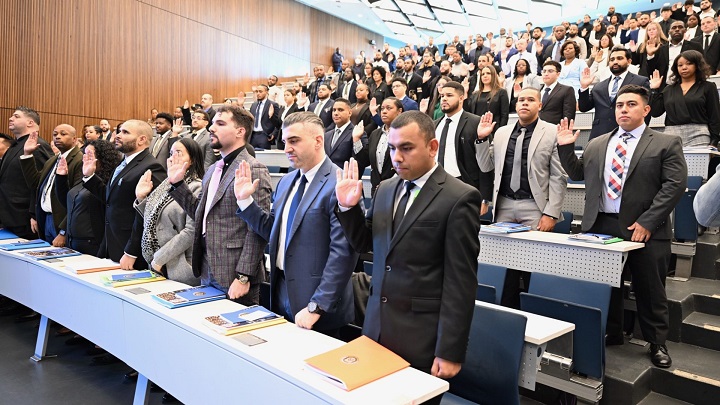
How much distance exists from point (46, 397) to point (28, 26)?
25.8ft

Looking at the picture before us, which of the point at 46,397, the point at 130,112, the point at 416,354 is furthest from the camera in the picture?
the point at 130,112

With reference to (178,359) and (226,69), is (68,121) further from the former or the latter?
(178,359)

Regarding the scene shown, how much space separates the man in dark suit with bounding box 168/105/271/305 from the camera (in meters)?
2.47

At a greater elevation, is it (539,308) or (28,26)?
(28,26)

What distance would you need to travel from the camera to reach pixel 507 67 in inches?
358

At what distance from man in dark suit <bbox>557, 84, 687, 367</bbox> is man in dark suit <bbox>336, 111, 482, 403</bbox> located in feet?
5.61

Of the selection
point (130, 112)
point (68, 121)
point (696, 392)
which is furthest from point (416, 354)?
point (130, 112)

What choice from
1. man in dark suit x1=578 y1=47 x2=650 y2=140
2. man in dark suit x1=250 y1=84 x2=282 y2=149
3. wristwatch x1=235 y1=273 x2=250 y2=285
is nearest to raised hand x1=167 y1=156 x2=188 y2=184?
wristwatch x1=235 y1=273 x2=250 y2=285

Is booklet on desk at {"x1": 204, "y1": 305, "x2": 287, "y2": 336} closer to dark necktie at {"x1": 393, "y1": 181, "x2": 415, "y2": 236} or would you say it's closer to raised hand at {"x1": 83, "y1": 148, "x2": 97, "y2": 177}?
dark necktie at {"x1": 393, "y1": 181, "x2": 415, "y2": 236}

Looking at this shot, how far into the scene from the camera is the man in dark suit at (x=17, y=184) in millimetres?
4684

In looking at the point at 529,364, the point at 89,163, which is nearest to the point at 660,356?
the point at 529,364

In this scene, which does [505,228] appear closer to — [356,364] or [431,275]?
[431,275]

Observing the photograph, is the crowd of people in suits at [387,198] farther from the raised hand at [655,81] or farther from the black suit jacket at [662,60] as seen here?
the raised hand at [655,81]

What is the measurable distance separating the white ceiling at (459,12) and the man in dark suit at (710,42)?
28.2ft
